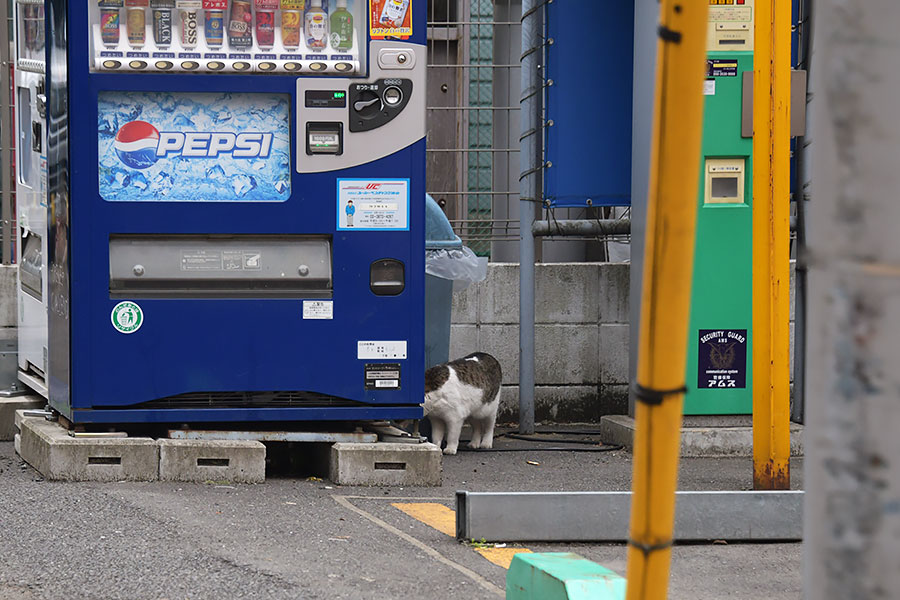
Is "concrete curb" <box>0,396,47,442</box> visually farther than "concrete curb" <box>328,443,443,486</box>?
Yes

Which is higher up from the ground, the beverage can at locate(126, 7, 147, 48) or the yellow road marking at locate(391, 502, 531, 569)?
the beverage can at locate(126, 7, 147, 48)

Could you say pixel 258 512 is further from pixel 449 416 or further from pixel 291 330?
pixel 449 416

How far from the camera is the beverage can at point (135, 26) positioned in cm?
539

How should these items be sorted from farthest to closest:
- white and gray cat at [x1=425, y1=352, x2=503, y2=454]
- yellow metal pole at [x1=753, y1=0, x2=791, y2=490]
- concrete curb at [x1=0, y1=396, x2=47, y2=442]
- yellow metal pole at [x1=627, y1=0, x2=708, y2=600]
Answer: concrete curb at [x1=0, y1=396, x2=47, y2=442], white and gray cat at [x1=425, y1=352, x2=503, y2=454], yellow metal pole at [x1=753, y1=0, x2=791, y2=490], yellow metal pole at [x1=627, y1=0, x2=708, y2=600]

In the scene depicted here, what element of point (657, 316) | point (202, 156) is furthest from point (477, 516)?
point (657, 316)

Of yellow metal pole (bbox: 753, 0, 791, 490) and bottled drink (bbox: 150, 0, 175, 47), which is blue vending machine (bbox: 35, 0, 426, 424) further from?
yellow metal pole (bbox: 753, 0, 791, 490)

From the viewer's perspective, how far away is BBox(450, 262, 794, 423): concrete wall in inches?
307

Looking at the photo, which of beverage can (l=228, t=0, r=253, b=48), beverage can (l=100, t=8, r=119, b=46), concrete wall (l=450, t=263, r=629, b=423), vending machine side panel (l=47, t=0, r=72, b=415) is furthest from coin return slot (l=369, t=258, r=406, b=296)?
concrete wall (l=450, t=263, r=629, b=423)

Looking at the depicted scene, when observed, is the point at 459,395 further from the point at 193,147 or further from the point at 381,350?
the point at 193,147

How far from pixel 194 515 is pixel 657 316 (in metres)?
3.20

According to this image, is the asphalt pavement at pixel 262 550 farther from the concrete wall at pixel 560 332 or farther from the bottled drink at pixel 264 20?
the concrete wall at pixel 560 332

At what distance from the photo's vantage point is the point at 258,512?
474cm

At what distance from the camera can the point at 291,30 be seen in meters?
5.50

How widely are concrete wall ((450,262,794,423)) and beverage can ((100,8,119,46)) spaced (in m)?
3.05
